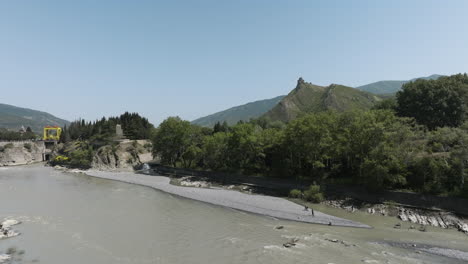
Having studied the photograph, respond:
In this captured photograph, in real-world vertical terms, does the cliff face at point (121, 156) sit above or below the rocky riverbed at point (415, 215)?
above

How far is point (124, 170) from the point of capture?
7319 centimetres

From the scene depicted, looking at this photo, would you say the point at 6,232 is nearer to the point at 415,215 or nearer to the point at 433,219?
the point at 415,215

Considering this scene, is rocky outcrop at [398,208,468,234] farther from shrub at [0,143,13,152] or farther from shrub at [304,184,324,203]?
shrub at [0,143,13,152]

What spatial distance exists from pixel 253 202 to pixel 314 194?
320 inches

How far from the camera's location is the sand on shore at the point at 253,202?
30.0 metres

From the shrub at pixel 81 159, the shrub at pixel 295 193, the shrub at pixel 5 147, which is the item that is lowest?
the shrub at pixel 295 193

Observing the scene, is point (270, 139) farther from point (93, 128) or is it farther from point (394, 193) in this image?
point (93, 128)

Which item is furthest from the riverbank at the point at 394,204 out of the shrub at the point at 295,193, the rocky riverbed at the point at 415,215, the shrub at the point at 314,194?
the shrub at the point at 295,193

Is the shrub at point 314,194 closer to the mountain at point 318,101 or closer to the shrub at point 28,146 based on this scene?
the shrub at point 28,146

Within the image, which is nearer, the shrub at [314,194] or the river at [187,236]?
the river at [187,236]

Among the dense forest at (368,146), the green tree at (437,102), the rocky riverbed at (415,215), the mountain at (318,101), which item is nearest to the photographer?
the rocky riverbed at (415,215)

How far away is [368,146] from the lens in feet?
123

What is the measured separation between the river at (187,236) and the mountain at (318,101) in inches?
4795

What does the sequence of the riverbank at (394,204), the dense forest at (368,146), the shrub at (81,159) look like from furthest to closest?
the shrub at (81,159) < the dense forest at (368,146) < the riverbank at (394,204)
